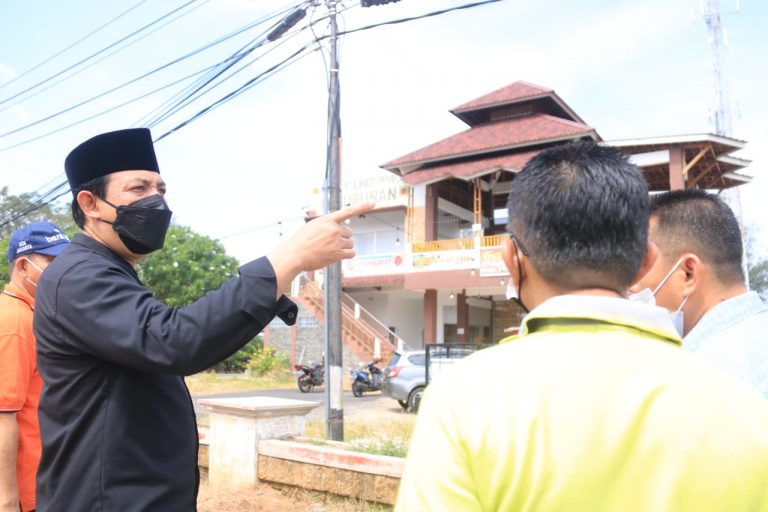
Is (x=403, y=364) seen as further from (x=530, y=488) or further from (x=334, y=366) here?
(x=530, y=488)

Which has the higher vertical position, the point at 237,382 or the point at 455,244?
the point at 455,244

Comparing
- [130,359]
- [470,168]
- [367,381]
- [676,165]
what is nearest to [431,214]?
[470,168]

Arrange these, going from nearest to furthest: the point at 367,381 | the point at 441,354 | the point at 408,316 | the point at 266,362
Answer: the point at 441,354
the point at 367,381
the point at 266,362
the point at 408,316

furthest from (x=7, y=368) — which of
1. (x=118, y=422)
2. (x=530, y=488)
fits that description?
(x=530, y=488)

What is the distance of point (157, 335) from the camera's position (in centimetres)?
153

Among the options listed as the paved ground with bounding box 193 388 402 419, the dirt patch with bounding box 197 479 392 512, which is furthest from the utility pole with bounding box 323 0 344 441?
the paved ground with bounding box 193 388 402 419

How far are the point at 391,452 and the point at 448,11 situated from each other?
5.72 metres

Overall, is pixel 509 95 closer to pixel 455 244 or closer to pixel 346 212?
pixel 455 244

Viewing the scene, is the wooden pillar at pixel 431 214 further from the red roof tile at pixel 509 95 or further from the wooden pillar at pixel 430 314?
the red roof tile at pixel 509 95

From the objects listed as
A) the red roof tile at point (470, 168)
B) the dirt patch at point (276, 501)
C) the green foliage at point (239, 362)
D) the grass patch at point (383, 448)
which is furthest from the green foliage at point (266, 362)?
the dirt patch at point (276, 501)

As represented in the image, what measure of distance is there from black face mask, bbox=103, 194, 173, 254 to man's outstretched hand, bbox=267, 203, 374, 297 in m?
0.62

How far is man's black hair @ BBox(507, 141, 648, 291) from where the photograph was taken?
1.15m

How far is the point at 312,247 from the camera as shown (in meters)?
1.67

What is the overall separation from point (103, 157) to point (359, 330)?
20.0 metres
